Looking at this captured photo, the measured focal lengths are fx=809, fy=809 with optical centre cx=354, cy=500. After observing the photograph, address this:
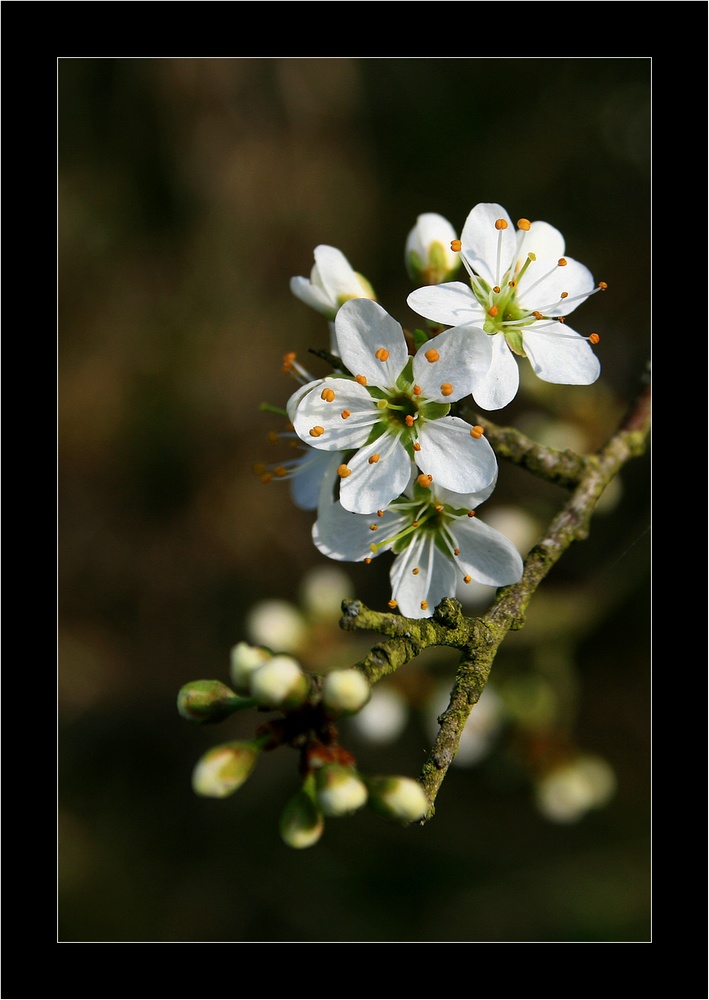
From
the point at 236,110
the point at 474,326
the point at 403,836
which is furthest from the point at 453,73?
the point at 403,836

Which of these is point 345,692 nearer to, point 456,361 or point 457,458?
point 457,458

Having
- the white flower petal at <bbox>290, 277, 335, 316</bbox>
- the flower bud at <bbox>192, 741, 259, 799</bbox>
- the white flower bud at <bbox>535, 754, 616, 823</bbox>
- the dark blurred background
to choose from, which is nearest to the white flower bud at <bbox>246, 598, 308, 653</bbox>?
the dark blurred background

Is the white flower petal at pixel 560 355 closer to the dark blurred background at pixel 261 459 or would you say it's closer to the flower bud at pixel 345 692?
the flower bud at pixel 345 692

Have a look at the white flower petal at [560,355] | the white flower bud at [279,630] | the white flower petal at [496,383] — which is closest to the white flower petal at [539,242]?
the white flower petal at [560,355]

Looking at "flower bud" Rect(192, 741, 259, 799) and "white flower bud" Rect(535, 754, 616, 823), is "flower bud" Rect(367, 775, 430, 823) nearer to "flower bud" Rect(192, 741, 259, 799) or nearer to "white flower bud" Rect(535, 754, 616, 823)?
"flower bud" Rect(192, 741, 259, 799)

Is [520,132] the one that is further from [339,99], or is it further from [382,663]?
[382,663]

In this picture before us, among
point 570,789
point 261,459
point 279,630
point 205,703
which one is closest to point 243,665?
point 205,703
